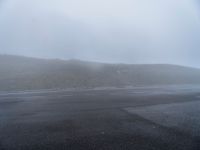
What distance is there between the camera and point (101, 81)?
37.4 meters

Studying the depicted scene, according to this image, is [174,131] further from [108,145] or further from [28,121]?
[28,121]

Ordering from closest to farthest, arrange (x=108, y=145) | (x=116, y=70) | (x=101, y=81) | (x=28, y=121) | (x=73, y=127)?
(x=108, y=145)
(x=73, y=127)
(x=28, y=121)
(x=101, y=81)
(x=116, y=70)

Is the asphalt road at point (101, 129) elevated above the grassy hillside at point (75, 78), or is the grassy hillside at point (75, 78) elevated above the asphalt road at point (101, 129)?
the grassy hillside at point (75, 78)

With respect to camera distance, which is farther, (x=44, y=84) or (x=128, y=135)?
(x=44, y=84)

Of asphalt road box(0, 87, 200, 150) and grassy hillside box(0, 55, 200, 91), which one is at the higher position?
grassy hillside box(0, 55, 200, 91)

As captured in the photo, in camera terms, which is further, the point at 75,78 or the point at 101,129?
the point at 75,78

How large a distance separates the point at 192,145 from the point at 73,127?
4.47m

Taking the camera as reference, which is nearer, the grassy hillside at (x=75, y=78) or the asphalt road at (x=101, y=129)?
the asphalt road at (x=101, y=129)

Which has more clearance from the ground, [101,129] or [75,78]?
[75,78]

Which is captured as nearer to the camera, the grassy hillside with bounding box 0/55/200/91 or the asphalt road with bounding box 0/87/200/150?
the asphalt road with bounding box 0/87/200/150

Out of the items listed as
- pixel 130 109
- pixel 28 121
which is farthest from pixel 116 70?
pixel 28 121

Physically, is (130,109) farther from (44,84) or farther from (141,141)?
(44,84)

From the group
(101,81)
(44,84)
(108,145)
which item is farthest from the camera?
(101,81)

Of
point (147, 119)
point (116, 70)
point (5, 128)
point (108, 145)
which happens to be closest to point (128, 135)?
point (108, 145)
